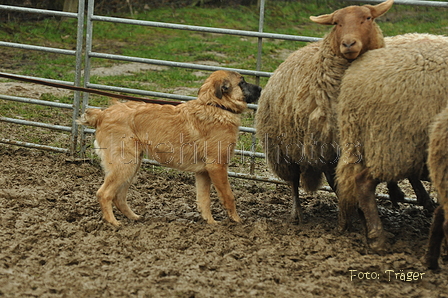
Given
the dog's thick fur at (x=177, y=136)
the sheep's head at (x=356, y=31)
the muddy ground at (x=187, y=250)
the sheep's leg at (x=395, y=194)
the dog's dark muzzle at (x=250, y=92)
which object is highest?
the sheep's head at (x=356, y=31)

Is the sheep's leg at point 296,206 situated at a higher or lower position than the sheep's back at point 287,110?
→ lower

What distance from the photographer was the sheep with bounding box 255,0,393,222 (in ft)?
14.8

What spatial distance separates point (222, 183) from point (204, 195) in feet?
0.86

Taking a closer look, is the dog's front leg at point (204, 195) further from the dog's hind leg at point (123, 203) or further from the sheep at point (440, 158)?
the sheep at point (440, 158)

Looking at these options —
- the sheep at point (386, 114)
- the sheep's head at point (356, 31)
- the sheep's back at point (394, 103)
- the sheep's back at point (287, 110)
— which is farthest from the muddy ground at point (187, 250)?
the sheep's head at point (356, 31)

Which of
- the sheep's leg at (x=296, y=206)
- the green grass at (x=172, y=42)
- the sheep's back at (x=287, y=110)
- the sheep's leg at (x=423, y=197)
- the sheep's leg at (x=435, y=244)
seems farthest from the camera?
the green grass at (x=172, y=42)

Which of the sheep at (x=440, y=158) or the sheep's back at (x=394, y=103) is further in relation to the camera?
the sheep's back at (x=394, y=103)

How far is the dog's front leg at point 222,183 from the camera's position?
502cm

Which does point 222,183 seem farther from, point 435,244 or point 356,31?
point 435,244

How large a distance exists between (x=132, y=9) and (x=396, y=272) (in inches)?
524

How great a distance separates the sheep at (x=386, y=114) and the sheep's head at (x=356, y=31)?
10 cm

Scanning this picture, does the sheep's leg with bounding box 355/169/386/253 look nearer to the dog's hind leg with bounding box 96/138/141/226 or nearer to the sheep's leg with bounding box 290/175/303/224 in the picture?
the sheep's leg with bounding box 290/175/303/224

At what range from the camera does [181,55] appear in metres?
12.3

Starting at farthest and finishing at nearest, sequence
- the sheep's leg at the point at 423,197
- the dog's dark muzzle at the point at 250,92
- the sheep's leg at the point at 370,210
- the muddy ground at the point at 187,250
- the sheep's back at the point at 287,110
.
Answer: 1. the sheep's leg at the point at 423,197
2. the dog's dark muzzle at the point at 250,92
3. the sheep's back at the point at 287,110
4. the sheep's leg at the point at 370,210
5. the muddy ground at the point at 187,250
